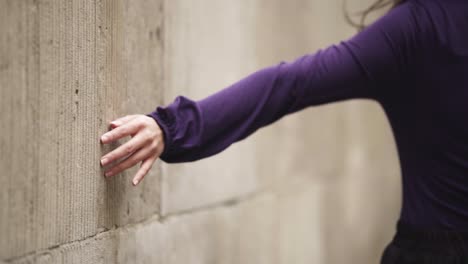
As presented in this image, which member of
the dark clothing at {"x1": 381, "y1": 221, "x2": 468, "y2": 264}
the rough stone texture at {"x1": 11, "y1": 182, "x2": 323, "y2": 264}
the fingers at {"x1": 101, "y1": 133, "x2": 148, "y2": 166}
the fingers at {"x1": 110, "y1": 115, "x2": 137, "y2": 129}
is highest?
the fingers at {"x1": 110, "y1": 115, "x2": 137, "y2": 129}

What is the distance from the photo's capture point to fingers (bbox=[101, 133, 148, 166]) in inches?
60.6

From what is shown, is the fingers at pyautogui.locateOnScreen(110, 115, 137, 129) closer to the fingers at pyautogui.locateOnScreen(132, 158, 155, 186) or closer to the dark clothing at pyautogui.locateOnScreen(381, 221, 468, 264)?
the fingers at pyautogui.locateOnScreen(132, 158, 155, 186)

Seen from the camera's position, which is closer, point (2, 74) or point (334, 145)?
point (2, 74)

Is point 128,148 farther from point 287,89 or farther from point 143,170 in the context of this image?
point 287,89

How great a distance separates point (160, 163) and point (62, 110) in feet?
2.08

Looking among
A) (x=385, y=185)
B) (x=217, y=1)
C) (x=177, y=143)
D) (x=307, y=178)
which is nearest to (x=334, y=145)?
(x=307, y=178)

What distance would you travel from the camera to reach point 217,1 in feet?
8.16

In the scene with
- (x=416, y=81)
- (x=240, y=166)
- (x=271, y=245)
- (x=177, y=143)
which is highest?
(x=416, y=81)

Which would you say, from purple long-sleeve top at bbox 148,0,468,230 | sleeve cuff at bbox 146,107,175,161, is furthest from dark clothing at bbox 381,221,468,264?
sleeve cuff at bbox 146,107,175,161

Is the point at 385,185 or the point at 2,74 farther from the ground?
the point at 2,74

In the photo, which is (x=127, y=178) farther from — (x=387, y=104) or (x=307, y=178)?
(x=307, y=178)

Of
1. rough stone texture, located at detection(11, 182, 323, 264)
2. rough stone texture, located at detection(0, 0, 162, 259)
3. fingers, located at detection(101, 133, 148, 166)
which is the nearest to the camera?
rough stone texture, located at detection(0, 0, 162, 259)

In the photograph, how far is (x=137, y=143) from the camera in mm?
1538

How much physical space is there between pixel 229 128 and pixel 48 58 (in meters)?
0.46
